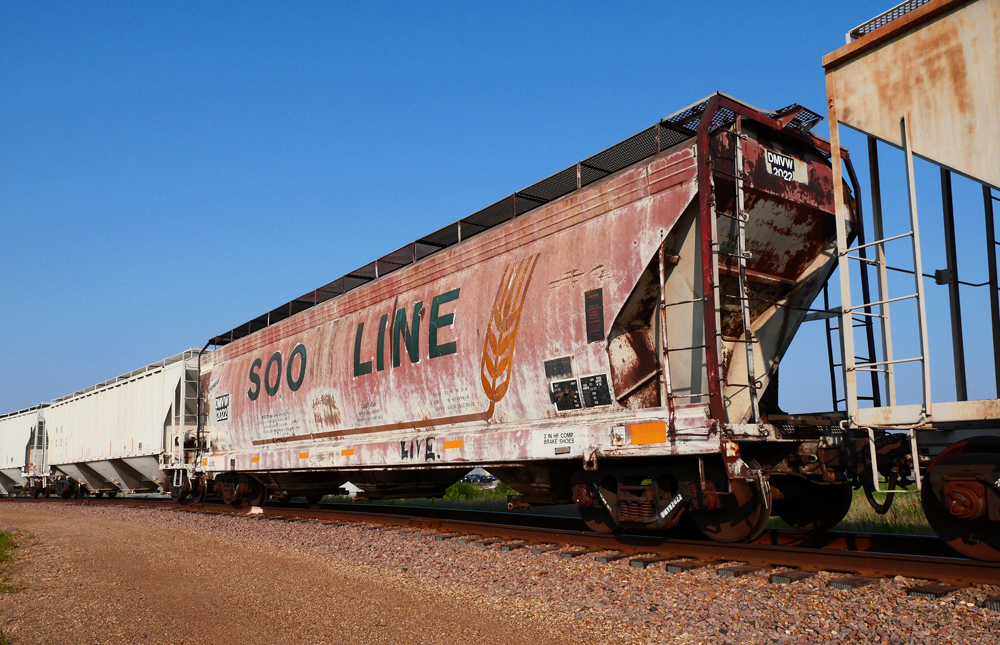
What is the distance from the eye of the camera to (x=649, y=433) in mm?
6969

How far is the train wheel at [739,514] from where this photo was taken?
6504 millimetres

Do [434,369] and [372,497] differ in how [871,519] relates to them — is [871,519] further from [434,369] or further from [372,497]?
[372,497]

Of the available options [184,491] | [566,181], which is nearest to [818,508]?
[566,181]

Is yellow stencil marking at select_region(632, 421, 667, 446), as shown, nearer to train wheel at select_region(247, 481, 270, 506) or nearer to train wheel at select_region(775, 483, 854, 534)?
train wheel at select_region(775, 483, 854, 534)

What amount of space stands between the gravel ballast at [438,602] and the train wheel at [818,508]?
236cm

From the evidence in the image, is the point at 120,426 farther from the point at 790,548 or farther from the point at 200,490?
the point at 790,548

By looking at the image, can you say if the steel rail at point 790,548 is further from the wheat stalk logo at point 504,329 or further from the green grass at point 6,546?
the green grass at point 6,546

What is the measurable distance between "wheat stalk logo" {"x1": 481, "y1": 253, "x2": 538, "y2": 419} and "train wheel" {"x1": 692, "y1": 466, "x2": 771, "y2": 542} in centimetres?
282

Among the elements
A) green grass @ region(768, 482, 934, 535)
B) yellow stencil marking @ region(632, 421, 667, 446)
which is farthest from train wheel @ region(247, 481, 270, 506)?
yellow stencil marking @ region(632, 421, 667, 446)

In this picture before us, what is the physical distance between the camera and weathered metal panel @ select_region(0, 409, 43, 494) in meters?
29.0

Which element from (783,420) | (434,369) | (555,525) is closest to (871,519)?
(783,420)

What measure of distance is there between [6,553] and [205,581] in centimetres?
419

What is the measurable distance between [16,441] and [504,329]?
30.4 meters

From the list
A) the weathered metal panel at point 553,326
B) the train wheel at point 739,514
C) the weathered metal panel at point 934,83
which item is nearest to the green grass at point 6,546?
the weathered metal panel at point 553,326
